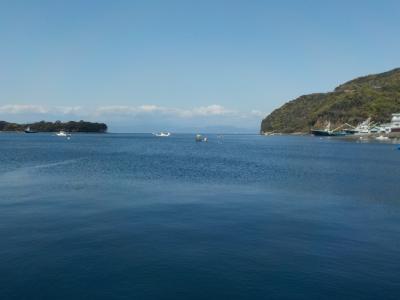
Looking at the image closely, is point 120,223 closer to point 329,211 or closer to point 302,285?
point 302,285

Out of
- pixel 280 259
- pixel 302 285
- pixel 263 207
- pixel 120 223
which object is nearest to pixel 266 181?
pixel 263 207

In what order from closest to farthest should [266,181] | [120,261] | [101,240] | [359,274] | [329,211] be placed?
[359,274]
[120,261]
[101,240]
[329,211]
[266,181]

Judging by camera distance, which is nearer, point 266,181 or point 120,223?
point 120,223

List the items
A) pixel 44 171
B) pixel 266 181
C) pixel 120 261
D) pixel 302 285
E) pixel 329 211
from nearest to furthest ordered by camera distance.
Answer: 1. pixel 302 285
2. pixel 120 261
3. pixel 329 211
4. pixel 266 181
5. pixel 44 171

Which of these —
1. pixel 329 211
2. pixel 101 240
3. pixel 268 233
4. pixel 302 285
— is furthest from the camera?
pixel 329 211

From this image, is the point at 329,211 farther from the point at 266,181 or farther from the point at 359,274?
the point at 266,181

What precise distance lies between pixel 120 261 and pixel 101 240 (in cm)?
432

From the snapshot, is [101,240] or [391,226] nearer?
[101,240]

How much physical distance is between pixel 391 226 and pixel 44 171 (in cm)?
5283

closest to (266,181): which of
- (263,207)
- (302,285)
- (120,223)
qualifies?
(263,207)

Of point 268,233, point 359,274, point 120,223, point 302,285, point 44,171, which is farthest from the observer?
point 44,171

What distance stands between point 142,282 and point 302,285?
7290 mm

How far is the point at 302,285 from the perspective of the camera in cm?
1864

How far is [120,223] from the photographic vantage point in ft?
97.9
